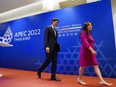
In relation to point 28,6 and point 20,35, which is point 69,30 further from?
point 28,6

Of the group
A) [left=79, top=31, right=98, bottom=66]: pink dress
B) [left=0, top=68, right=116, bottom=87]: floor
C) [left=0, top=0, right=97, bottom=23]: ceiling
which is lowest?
[left=0, top=68, right=116, bottom=87]: floor

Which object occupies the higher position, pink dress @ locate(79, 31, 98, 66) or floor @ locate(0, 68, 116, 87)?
pink dress @ locate(79, 31, 98, 66)

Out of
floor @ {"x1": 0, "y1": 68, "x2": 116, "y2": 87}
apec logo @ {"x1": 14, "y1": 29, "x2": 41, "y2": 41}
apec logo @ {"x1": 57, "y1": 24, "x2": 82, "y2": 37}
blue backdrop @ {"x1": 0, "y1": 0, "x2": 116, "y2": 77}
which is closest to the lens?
floor @ {"x1": 0, "y1": 68, "x2": 116, "y2": 87}

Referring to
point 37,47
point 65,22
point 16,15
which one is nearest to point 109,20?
point 65,22

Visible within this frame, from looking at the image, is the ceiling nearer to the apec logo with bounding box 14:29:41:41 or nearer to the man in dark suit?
the apec logo with bounding box 14:29:41:41

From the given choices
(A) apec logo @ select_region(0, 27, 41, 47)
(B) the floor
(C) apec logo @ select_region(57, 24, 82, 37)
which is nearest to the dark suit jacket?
(B) the floor

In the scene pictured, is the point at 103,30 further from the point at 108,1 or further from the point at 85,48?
the point at 85,48

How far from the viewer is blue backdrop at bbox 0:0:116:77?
449 cm

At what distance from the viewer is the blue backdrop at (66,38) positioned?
449 centimetres

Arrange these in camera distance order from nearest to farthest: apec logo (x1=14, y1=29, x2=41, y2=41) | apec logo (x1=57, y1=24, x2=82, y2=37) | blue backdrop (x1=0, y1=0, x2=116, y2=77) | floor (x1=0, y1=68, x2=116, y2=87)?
floor (x1=0, y1=68, x2=116, y2=87)
blue backdrop (x1=0, y1=0, x2=116, y2=77)
apec logo (x1=57, y1=24, x2=82, y2=37)
apec logo (x1=14, y1=29, x2=41, y2=41)

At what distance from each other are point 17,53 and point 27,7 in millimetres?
1883

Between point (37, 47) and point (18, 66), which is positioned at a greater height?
point (37, 47)

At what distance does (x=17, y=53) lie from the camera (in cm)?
704

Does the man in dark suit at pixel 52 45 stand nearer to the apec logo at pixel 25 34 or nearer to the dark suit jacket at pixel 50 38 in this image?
the dark suit jacket at pixel 50 38
